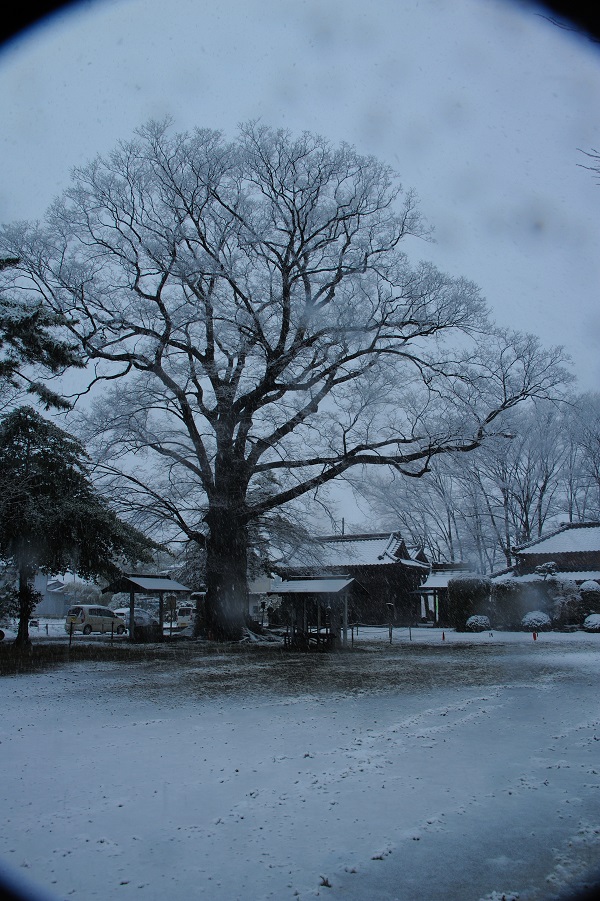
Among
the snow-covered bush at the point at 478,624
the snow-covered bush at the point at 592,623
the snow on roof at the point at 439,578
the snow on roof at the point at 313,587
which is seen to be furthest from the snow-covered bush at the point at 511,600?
the snow on roof at the point at 313,587

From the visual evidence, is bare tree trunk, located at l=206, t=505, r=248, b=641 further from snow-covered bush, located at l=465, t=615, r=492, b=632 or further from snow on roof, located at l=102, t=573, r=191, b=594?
snow-covered bush, located at l=465, t=615, r=492, b=632

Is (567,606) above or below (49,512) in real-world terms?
below

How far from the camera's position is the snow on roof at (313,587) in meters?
19.2

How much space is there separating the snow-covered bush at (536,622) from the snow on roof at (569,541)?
680 centimetres

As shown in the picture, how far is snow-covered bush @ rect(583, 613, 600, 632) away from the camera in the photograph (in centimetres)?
2605

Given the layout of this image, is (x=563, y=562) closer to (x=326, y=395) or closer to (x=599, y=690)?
(x=326, y=395)

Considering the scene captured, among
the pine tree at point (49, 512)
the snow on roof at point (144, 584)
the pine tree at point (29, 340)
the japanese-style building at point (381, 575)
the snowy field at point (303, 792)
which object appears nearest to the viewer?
the snowy field at point (303, 792)

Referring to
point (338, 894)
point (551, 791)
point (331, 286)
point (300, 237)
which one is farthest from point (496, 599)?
point (338, 894)

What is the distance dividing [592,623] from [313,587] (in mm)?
13744

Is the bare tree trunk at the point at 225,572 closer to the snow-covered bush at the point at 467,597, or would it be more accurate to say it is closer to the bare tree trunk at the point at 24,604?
the bare tree trunk at the point at 24,604

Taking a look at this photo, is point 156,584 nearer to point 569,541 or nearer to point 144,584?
point 144,584

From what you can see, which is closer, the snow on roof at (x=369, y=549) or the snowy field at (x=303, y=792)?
the snowy field at (x=303, y=792)

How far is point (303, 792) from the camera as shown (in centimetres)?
556

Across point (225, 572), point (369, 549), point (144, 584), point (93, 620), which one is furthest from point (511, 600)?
point (93, 620)
